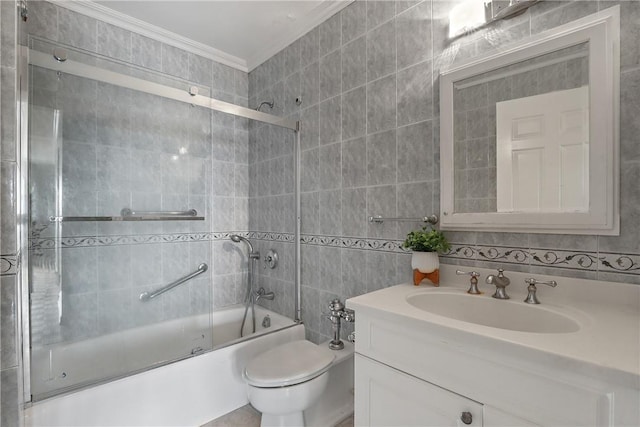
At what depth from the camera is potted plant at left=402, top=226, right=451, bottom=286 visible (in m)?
1.23

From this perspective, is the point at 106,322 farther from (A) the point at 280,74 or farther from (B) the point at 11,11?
(A) the point at 280,74

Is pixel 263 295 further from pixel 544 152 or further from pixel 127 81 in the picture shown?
pixel 544 152

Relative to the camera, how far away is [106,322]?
160 centimetres

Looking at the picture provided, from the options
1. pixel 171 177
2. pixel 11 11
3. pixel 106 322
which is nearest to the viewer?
pixel 11 11

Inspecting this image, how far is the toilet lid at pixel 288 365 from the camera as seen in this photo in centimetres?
131

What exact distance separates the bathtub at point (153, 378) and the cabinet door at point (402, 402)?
958 mm

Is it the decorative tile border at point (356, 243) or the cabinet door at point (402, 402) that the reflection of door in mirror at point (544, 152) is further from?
the cabinet door at point (402, 402)

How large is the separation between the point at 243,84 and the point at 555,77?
2282 mm

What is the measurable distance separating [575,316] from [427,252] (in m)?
0.51

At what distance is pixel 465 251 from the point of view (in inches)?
48.9

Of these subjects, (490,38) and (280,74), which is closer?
(490,38)

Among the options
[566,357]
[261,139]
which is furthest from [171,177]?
[566,357]

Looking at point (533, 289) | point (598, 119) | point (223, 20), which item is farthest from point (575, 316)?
point (223, 20)

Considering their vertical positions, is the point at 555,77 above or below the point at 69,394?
above
